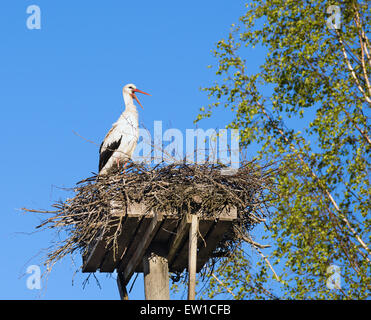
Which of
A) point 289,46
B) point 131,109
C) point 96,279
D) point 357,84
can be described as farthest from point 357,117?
point 96,279

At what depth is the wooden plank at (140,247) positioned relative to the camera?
820 centimetres

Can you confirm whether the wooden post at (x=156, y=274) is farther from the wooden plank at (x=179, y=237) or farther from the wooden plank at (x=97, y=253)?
the wooden plank at (x=97, y=253)

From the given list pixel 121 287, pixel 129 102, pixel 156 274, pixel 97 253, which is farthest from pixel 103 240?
pixel 129 102

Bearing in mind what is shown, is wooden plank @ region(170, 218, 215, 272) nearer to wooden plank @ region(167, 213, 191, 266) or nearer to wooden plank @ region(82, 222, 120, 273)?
wooden plank @ region(167, 213, 191, 266)

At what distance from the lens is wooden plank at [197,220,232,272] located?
841cm

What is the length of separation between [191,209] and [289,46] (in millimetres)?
8433

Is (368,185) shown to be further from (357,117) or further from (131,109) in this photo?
(131,109)

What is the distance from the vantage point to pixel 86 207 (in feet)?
28.7

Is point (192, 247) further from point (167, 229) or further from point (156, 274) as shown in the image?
point (156, 274)

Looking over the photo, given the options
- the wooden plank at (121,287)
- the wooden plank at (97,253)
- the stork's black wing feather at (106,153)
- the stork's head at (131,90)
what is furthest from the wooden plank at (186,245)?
the stork's head at (131,90)

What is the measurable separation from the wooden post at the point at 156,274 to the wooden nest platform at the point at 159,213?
0.06m

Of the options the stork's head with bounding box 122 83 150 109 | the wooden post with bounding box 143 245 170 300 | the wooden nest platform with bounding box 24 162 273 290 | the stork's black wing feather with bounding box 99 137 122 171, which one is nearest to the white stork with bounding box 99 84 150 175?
the stork's black wing feather with bounding box 99 137 122 171

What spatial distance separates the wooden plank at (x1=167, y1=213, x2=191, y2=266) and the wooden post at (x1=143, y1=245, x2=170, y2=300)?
13 cm
